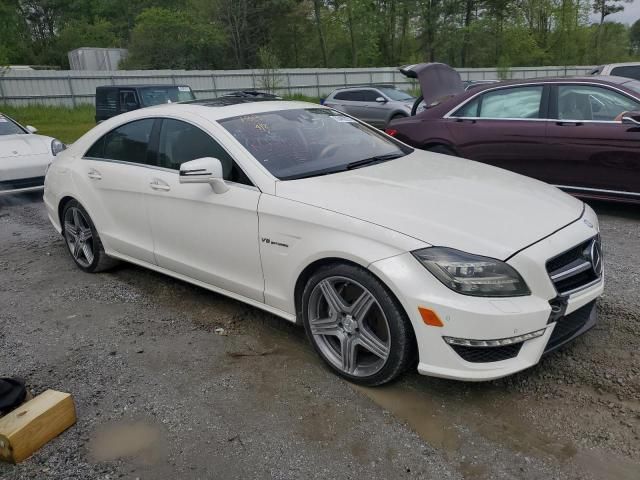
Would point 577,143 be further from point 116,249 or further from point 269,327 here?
point 116,249

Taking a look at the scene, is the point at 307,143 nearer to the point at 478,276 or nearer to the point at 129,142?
the point at 129,142

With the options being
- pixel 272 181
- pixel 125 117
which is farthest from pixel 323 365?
pixel 125 117

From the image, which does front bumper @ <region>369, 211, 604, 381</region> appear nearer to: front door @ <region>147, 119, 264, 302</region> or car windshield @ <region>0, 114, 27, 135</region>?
front door @ <region>147, 119, 264, 302</region>

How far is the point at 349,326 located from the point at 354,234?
52 centimetres

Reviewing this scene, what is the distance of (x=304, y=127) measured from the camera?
3.99 metres

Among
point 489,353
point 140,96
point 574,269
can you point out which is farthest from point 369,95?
point 489,353

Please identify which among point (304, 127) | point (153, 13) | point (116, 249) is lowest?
point (116, 249)

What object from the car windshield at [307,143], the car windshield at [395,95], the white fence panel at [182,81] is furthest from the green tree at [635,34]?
the car windshield at [307,143]

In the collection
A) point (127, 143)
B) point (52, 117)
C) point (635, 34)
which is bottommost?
point (52, 117)

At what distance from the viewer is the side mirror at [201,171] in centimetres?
333

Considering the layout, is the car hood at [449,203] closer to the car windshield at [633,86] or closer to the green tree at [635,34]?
the car windshield at [633,86]

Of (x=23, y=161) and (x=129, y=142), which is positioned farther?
(x=23, y=161)

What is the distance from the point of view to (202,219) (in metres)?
3.65

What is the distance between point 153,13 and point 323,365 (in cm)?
4769
